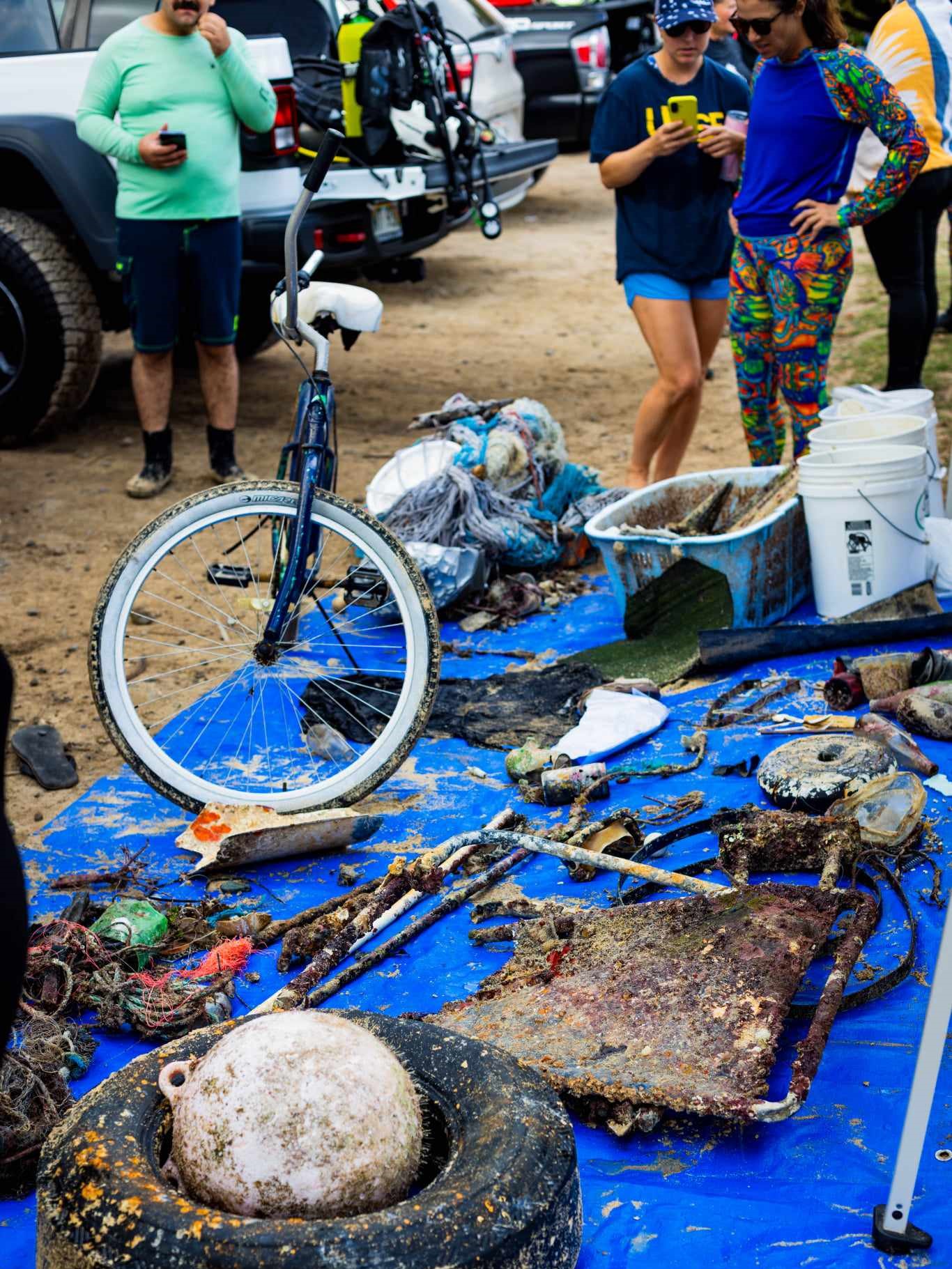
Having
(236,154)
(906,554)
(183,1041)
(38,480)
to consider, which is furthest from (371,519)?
(38,480)

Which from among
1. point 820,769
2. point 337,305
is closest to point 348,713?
point 337,305

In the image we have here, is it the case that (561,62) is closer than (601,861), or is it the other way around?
(601,861)

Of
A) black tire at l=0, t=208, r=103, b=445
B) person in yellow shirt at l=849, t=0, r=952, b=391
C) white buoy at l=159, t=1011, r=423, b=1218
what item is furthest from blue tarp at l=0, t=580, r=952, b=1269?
black tire at l=0, t=208, r=103, b=445

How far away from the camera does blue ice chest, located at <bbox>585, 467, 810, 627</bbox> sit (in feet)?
15.0

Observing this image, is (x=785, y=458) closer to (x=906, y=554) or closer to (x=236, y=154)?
(x=906, y=554)

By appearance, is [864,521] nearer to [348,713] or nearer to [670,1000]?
[348,713]

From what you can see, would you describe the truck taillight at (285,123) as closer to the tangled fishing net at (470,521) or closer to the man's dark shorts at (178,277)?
the man's dark shorts at (178,277)

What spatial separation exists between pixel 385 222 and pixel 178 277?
58.9 inches

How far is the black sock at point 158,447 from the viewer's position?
6.42 metres

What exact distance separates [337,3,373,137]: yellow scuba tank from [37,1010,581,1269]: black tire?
595cm

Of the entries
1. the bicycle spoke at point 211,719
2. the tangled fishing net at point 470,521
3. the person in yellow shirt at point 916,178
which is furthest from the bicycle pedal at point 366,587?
the person in yellow shirt at point 916,178

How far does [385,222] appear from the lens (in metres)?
7.11

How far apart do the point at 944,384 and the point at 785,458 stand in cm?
162

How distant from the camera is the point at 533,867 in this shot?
3.44 m
